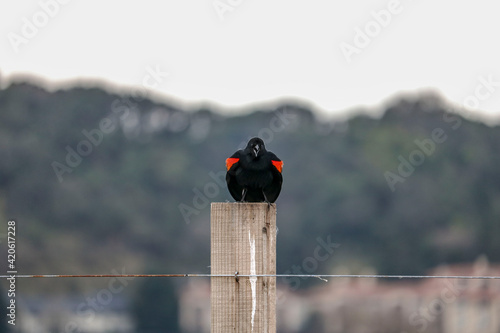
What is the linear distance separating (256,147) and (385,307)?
45598 mm

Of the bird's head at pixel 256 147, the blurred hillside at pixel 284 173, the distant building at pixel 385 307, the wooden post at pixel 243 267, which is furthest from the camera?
the blurred hillside at pixel 284 173

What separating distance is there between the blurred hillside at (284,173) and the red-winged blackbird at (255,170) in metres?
48.8

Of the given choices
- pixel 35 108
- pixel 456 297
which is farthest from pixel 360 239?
pixel 35 108

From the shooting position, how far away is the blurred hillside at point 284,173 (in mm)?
62406

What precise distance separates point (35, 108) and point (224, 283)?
67.9 metres

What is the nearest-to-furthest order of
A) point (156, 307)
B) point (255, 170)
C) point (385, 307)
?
point (255, 170)
point (385, 307)
point (156, 307)

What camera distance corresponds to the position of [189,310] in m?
53.3

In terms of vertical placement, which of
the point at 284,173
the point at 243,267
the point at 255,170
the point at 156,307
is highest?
the point at 284,173

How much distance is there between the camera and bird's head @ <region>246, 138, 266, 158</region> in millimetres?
9234

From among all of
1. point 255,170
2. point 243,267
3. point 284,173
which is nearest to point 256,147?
point 255,170

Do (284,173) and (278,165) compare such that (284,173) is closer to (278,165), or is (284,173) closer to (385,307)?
(385,307)

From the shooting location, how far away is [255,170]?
9352 mm

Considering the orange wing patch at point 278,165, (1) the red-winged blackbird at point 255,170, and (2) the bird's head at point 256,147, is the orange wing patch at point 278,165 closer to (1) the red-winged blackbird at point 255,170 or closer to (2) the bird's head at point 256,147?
(1) the red-winged blackbird at point 255,170

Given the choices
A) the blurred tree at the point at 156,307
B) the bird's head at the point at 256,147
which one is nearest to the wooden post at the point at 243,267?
the bird's head at the point at 256,147
